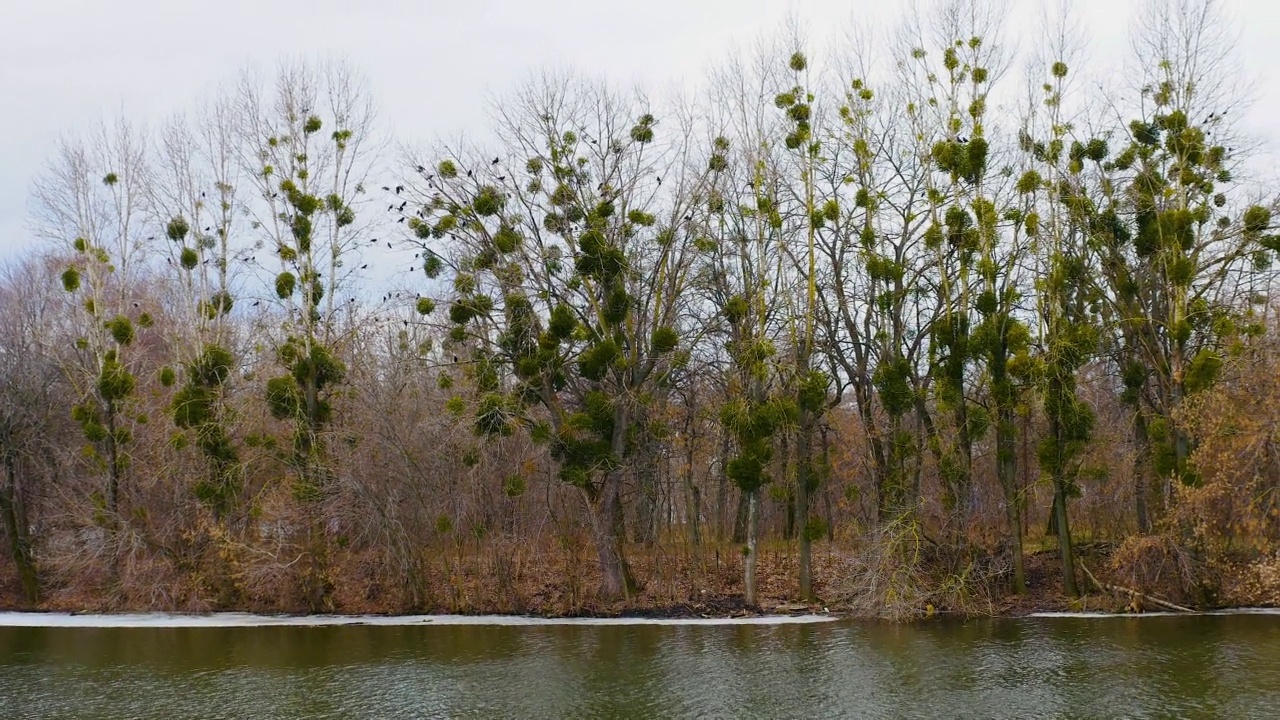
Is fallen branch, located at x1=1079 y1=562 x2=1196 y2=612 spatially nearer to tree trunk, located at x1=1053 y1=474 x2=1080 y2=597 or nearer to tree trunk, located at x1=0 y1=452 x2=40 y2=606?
tree trunk, located at x1=1053 y1=474 x2=1080 y2=597

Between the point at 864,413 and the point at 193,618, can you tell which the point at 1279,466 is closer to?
the point at 864,413

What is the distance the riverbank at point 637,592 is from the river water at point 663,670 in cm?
118

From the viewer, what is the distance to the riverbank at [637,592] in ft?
70.4

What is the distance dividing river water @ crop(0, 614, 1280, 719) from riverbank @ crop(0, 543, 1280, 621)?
1183 mm

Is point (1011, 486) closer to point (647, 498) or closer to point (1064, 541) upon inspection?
point (1064, 541)

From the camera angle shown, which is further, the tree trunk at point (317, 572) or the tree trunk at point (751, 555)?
the tree trunk at point (317, 572)

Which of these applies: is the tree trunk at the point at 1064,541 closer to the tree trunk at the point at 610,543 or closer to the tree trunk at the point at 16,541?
the tree trunk at the point at 610,543

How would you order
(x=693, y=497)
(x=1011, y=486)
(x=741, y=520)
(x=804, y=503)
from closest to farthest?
(x=1011, y=486)
(x=804, y=503)
(x=693, y=497)
(x=741, y=520)

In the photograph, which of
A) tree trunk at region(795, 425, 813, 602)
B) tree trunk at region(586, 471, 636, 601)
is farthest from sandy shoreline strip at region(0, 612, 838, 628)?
tree trunk at region(795, 425, 813, 602)

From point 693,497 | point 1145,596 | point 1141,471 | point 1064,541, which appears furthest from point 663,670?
point 1141,471

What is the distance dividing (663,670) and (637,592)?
733cm

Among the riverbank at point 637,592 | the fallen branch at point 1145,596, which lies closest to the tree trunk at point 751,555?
the riverbank at point 637,592

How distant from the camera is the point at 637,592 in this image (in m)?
23.2

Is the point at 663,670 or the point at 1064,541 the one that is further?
the point at 1064,541
